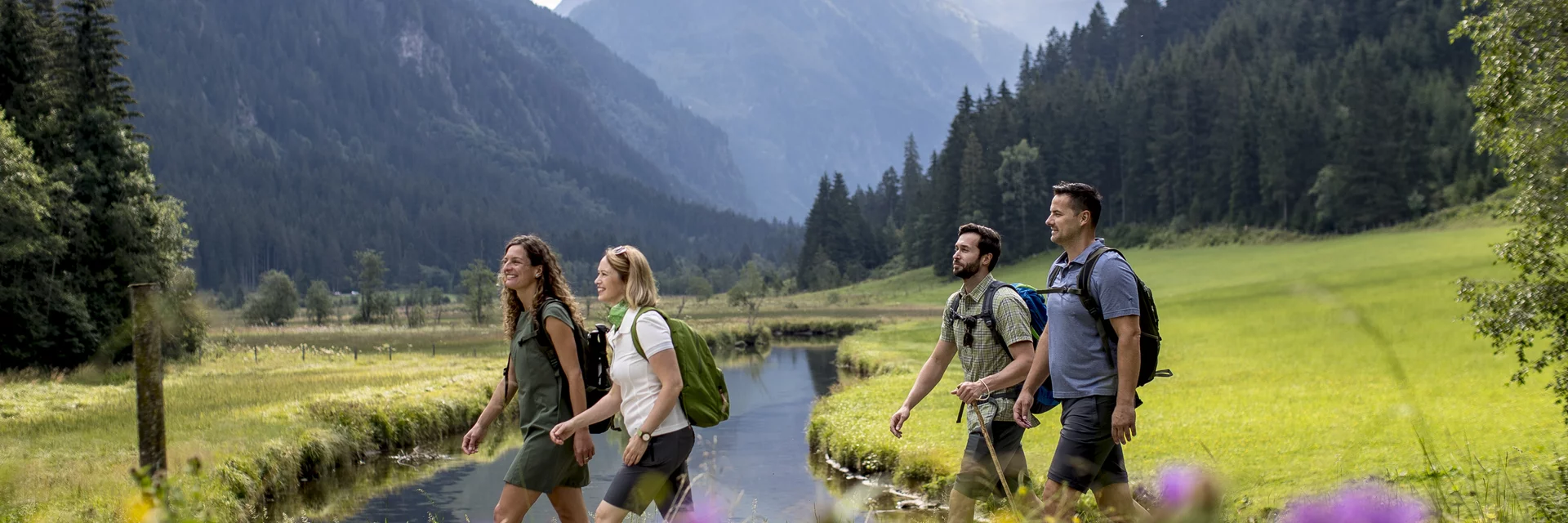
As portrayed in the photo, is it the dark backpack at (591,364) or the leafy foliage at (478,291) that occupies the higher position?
the leafy foliage at (478,291)

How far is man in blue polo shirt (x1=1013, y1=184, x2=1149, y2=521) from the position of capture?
5.38 metres

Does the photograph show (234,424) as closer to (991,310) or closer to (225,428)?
(225,428)

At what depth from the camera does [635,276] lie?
5.96 metres

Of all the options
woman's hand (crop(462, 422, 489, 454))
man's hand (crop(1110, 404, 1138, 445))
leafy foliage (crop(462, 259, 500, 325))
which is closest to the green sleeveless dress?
woman's hand (crop(462, 422, 489, 454))

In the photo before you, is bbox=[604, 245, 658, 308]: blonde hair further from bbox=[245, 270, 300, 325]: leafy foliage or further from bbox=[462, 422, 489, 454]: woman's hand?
bbox=[245, 270, 300, 325]: leafy foliage

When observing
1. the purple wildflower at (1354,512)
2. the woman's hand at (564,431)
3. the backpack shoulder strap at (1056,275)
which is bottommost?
the woman's hand at (564,431)

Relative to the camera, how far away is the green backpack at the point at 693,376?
5883 mm

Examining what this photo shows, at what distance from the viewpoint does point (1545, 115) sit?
9.77 metres

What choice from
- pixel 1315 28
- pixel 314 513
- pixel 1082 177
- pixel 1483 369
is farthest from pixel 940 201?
pixel 314 513

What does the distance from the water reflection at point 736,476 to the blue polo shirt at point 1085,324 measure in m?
3.61

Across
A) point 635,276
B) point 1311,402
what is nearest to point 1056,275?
point 635,276

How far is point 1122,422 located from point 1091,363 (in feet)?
1.27

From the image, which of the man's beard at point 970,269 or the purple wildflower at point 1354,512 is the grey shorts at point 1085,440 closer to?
the man's beard at point 970,269

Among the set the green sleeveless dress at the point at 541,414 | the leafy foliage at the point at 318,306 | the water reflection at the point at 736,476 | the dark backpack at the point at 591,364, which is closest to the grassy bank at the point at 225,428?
the water reflection at the point at 736,476
